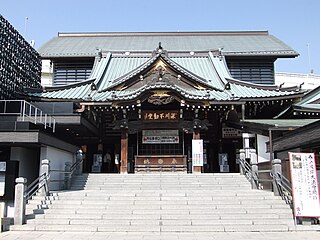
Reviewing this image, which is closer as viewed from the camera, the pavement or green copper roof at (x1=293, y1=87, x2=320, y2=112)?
the pavement

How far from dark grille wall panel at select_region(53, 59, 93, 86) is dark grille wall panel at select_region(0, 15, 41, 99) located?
3892 millimetres

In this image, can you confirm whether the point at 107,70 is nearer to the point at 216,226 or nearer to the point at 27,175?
the point at 27,175

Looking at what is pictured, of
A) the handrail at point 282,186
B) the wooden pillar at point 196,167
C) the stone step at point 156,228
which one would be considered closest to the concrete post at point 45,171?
the stone step at point 156,228

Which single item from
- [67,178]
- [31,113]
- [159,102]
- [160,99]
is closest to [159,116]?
[159,102]

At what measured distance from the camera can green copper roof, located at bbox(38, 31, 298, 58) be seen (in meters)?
26.2

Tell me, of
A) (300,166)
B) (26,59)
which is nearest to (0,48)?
(26,59)

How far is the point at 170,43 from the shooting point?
100 feet

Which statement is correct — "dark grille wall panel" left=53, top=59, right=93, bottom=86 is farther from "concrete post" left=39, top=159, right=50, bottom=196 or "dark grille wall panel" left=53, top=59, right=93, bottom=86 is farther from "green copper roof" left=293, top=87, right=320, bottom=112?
"green copper roof" left=293, top=87, right=320, bottom=112

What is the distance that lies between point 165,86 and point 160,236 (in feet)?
32.2

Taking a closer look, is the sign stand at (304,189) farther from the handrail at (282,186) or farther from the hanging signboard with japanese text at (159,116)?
the hanging signboard with japanese text at (159,116)

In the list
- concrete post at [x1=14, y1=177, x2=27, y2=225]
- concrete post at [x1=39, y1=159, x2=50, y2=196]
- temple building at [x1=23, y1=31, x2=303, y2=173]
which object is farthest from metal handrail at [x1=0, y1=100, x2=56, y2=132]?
concrete post at [x1=14, y1=177, x2=27, y2=225]

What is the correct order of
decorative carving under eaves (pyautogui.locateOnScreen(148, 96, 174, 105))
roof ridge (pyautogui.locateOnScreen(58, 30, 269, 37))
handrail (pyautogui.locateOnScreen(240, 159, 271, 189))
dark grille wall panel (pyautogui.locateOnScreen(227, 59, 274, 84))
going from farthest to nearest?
roof ridge (pyautogui.locateOnScreen(58, 30, 269, 37)) < dark grille wall panel (pyautogui.locateOnScreen(227, 59, 274, 84)) < decorative carving under eaves (pyautogui.locateOnScreen(148, 96, 174, 105)) < handrail (pyautogui.locateOnScreen(240, 159, 271, 189))

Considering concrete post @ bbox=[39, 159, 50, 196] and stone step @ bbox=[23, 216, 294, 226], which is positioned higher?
concrete post @ bbox=[39, 159, 50, 196]

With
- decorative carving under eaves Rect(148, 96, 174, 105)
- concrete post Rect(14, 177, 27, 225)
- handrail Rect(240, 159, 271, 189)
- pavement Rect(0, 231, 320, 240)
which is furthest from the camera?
decorative carving under eaves Rect(148, 96, 174, 105)
